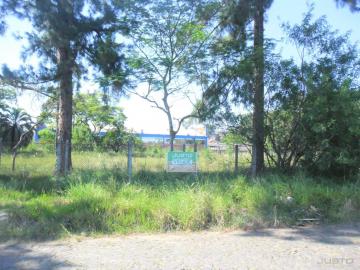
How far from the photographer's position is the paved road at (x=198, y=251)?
514 centimetres

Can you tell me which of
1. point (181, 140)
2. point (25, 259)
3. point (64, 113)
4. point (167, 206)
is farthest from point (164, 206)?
point (181, 140)

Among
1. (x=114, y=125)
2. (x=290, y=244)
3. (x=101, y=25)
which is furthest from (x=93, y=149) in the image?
(x=114, y=125)

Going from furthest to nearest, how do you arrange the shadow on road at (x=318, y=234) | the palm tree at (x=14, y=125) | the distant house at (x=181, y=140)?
1. the palm tree at (x=14, y=125)
2. the distant house at (x=181, y=140)
3. the shadow on road at (x=318, y=234)

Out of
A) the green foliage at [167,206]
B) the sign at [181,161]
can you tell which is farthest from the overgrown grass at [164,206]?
the sign at [181,161]

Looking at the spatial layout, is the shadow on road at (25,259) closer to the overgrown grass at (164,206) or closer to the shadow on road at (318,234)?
the overgrown grass at (164,206)

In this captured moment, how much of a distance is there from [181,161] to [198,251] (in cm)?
471

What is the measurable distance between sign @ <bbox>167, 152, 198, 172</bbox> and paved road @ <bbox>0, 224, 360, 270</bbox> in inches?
143

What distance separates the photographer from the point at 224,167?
13.8m

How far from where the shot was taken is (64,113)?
42.0 feet

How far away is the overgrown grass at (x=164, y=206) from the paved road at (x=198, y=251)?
40 cm

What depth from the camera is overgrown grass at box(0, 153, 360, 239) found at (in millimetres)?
6930

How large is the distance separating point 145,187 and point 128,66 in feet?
14.2

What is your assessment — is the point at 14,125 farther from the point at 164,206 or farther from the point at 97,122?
the point at 164,206

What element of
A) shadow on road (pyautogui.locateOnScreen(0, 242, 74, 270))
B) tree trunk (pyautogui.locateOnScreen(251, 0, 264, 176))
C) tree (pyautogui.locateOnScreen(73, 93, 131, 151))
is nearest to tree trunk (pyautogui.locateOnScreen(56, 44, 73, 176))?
tree trunk (pyautogui.locateOnScreen(251, 0, 264, 176))
